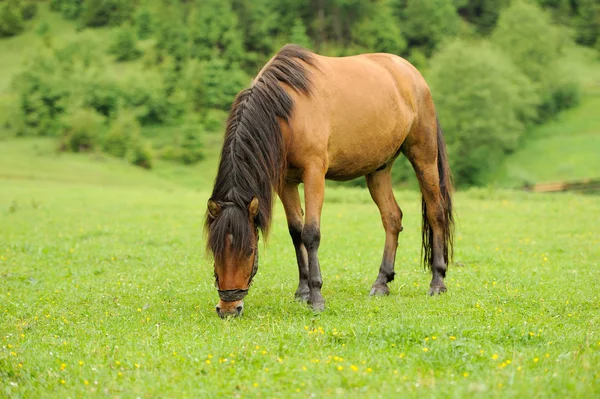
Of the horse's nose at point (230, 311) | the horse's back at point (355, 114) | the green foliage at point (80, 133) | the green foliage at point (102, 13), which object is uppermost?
the horse's back at point (355, 114)

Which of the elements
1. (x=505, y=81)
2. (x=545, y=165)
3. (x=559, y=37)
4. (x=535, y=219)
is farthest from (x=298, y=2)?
(x=535, y=219)

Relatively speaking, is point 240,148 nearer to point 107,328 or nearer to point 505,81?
point 107,328

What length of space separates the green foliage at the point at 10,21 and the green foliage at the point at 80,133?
5258 centimetres

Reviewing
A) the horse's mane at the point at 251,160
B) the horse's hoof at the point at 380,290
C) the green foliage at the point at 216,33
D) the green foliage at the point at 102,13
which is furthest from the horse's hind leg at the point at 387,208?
the green foliage at the point at 102,13

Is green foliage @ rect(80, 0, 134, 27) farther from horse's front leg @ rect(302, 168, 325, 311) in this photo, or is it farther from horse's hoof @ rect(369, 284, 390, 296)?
horse's front leg @ rect(302, 168, 325, 311)

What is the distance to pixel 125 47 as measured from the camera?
310ft

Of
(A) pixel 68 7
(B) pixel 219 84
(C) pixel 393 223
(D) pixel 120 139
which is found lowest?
(A) pixel 68 7

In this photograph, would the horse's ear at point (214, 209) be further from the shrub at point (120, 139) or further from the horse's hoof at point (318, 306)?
the shrub at point (120, 139)

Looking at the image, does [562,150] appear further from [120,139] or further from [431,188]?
[431,188]

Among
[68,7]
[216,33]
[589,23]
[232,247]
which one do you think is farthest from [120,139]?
[589,23]

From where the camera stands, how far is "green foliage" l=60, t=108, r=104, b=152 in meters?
55.3

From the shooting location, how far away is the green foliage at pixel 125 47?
307 feet

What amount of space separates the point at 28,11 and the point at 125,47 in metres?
26.7

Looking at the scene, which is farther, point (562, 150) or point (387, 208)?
point (562, 150)
